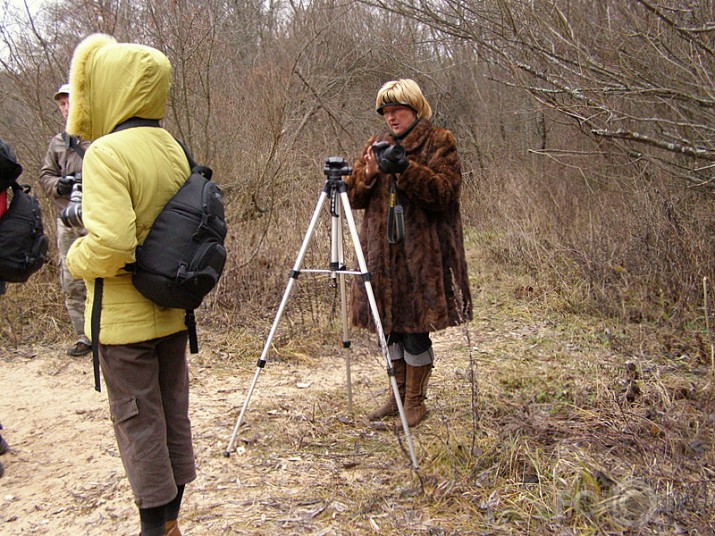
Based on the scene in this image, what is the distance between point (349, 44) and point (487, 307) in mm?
8340

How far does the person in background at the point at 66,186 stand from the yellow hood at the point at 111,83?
2.51m

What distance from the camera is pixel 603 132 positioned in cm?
504

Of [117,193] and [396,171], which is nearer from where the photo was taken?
[117,193]

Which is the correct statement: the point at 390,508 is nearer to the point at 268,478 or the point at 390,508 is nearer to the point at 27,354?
the point at 268,478

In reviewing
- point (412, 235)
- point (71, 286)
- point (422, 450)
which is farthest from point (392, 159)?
point (71, 286)

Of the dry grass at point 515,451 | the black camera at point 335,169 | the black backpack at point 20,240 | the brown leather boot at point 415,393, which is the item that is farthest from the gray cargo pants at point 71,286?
the brown leather boot at point 415,393

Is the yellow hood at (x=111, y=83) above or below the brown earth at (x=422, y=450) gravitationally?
above

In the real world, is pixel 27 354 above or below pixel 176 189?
below

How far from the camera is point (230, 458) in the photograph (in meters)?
3.79

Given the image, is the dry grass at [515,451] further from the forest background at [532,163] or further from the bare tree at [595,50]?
the bare tree at [595,50]

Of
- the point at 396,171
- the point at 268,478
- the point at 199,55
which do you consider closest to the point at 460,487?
the point at 268,478

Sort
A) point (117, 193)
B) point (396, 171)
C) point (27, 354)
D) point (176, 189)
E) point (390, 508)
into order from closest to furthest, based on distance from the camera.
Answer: point (117, 193)
point (176, 189)
point (390, 508)
point (396, 171)
point (27, 354)

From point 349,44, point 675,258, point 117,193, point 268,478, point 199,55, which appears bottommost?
point 268,478

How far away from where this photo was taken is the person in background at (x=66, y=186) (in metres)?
5.16
